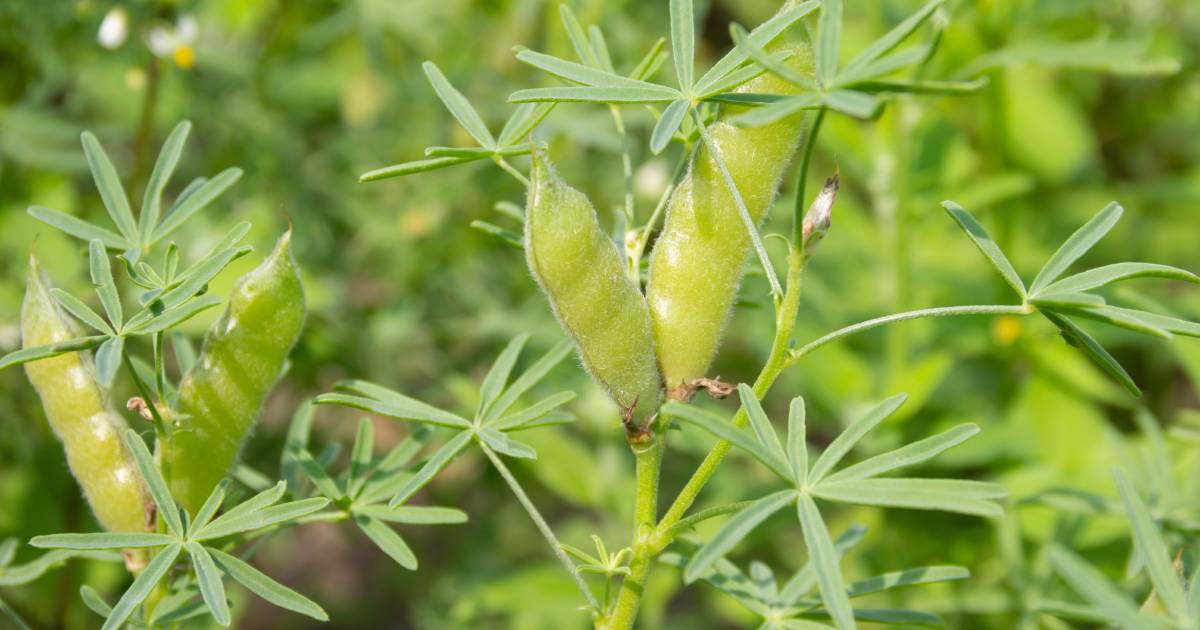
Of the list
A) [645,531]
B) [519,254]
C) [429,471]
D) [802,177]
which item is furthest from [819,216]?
[519,254]

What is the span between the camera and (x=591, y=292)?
1.24 meters

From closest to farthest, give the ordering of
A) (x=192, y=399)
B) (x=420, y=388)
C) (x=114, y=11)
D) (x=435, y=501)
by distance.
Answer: (x=192, y=399) < (x=114, y=11) < (x=435, y=501) < (x=420, y=388)

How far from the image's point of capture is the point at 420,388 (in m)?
3.21

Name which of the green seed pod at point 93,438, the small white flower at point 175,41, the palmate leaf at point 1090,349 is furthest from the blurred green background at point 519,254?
the green seed pod at point 93,438

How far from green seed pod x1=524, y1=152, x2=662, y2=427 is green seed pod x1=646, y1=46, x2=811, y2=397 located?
31 millimetres

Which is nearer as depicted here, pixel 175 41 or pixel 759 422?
pixel 759 422

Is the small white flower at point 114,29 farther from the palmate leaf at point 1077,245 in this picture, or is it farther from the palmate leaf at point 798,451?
the palmate leaf at point 1077,245

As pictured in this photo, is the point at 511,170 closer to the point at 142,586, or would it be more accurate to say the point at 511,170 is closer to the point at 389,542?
the point at 389,542

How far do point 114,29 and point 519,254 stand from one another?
1194 millimetres

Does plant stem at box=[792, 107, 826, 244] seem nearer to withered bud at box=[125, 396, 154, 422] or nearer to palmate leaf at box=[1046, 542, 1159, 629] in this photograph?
palmate leaf at box=[1046, 542, 1159, 629]

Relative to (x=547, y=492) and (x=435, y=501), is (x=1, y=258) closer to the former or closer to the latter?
(x=435, y=501)

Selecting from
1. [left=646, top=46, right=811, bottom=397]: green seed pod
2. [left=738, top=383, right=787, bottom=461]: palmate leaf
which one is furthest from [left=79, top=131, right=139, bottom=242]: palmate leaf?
[left=738, top=383, right=787, bottom=461]: palmate leaf

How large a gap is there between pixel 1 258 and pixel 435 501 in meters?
1.16

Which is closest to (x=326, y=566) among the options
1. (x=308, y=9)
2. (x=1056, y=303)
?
(x=308, y=9)
